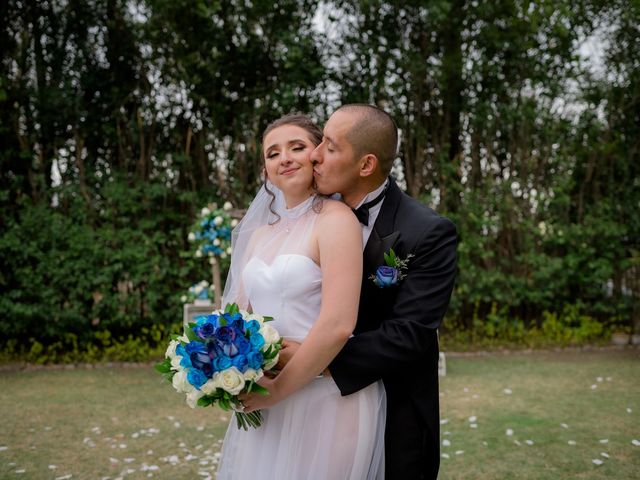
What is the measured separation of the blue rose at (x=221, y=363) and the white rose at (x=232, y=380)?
0.01 metres

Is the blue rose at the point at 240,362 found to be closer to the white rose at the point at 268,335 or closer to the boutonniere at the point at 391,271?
the white rose at the point at 268,335

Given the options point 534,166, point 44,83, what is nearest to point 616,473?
point 534,166

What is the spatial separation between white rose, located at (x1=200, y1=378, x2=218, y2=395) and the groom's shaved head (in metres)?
0.93

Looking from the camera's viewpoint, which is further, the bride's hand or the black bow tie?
the black bow tie

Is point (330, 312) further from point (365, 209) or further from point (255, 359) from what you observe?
point (365, 209)

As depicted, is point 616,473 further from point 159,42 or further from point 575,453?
point 159,42

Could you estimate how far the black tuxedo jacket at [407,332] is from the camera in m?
2.05

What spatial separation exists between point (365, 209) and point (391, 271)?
32 centimetres

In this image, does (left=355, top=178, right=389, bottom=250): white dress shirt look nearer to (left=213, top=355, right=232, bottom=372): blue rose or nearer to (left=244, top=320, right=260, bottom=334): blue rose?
(left=244, top=320, right=260, bottom=334): blue rose

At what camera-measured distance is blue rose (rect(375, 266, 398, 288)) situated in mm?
2100

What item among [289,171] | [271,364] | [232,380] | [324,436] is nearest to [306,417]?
[324,436]

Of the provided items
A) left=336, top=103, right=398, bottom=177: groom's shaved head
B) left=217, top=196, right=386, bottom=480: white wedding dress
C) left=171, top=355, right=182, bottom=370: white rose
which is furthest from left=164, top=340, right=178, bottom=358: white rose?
left=336, top=103, right=398, bottom=177: groom's shaved head

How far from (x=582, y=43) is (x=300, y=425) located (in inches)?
364

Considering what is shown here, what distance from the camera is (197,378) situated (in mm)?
1908
